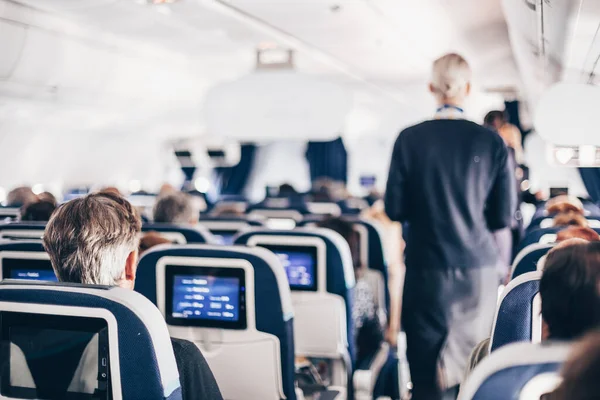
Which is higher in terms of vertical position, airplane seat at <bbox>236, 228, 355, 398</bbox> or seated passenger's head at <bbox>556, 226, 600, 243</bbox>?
seated passenger's head at <bbox>556, 226, 600, 243</bbox>

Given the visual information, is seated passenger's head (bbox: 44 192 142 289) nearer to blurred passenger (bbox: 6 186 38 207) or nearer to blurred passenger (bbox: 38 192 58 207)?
blurred passenger (bbox: 38 192 58 207)

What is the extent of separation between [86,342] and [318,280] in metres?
2.14

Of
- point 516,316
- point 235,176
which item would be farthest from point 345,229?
point 235,176

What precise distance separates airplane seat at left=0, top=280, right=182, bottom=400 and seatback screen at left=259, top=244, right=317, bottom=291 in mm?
1957

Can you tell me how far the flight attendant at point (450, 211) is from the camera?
130 inches

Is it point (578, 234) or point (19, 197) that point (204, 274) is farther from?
point (19, 197)

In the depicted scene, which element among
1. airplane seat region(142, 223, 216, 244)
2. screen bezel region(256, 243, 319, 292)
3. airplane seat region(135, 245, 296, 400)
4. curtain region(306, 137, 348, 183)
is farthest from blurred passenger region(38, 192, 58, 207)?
curtain region(306, 137, 348, 183)

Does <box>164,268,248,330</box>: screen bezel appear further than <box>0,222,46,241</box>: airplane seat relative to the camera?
No

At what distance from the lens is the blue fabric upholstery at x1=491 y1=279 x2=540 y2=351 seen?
185cm

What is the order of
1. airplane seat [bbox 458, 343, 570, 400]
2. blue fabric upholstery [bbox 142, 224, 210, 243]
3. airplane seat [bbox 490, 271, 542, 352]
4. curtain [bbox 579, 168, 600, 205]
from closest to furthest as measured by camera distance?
airplane seat [bbox 458, 343, 570, 400] < airplane seat [bbox 490, 271, 542, 352] < blue fabric upholstery [bbox 142, 224, 210, 243] < curtain [bbox 579, 168, 600, 205]

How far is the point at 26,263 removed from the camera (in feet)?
10.2

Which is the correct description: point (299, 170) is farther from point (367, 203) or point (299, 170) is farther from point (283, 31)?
point (283, 31)

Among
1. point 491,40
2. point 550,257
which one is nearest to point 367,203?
point 491,40

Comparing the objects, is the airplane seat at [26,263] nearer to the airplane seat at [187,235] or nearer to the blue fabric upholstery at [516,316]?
the airplane seat at [187,235]
